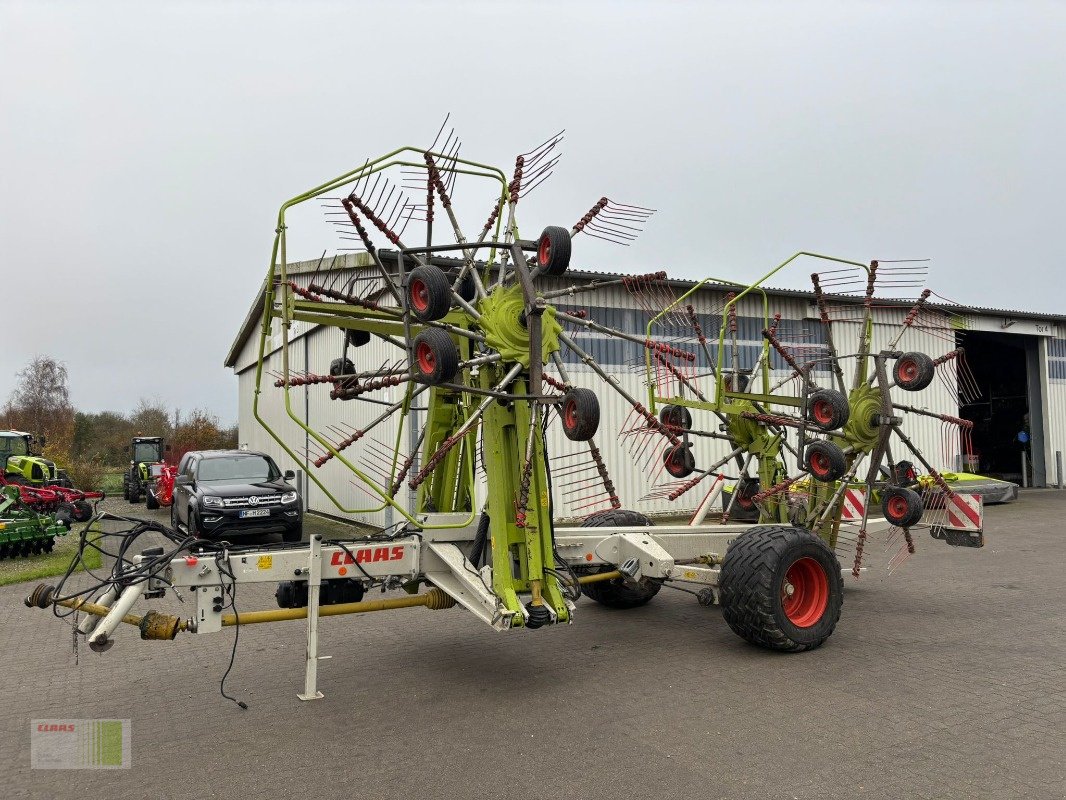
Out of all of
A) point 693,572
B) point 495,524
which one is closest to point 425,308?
point 495,524

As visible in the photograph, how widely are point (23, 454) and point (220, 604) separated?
16345mm

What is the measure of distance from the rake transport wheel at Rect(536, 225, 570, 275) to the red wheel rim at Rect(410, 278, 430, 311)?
841 mm

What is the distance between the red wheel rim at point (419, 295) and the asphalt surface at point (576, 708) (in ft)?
8.83

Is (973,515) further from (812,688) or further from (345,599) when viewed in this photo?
(345,599)

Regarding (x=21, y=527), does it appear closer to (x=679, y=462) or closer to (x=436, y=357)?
(x=679, y=462)

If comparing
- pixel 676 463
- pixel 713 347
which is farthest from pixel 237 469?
pixel 713 347

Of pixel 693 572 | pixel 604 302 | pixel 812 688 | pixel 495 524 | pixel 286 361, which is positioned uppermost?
pixel 604 302

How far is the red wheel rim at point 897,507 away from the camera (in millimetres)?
7926

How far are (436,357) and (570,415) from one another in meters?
0.98

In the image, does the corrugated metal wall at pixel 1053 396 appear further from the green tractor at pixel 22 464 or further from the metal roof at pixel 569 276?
the green tractor at pixel 22 464

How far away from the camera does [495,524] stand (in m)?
6.18

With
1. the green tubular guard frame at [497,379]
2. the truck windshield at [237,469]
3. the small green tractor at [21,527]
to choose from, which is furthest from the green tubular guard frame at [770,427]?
the small green tractor at [21,527]

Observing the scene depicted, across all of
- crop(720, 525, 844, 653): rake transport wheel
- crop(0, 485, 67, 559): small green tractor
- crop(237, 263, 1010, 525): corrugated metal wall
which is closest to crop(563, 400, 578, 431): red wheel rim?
crop(720, 525, 844, 653): rake transport wheel

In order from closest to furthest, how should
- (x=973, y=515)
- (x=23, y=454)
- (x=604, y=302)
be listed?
(x=973, y=515) → (x=604, y=302) → (x=23, y=454)
